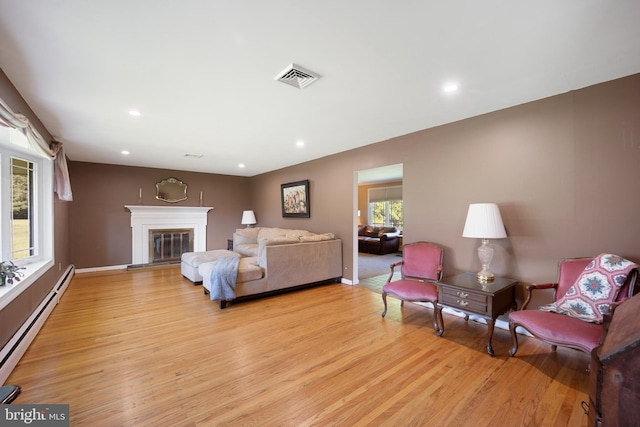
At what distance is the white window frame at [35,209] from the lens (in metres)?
2.58

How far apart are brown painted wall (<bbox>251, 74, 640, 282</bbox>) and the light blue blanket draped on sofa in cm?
252

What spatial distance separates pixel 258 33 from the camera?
1.70 m

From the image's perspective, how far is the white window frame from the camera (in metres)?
2.58

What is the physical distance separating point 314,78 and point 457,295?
2461mm

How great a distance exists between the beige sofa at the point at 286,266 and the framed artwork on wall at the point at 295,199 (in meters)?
1.17

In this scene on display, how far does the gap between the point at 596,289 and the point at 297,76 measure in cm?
296

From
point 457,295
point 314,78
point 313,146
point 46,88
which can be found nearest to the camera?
point 314,78

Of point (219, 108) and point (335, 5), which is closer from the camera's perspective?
point (335, 5)

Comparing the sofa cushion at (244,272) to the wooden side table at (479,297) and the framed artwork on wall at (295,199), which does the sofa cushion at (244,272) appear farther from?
the wooden side table at (479,297)

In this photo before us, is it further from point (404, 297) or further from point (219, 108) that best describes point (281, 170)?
point (404, 297)

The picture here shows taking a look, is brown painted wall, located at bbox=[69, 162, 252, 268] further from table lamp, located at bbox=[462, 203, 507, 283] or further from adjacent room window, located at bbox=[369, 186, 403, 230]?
table lamp, located at bbox=[462, 203, 507, 283]

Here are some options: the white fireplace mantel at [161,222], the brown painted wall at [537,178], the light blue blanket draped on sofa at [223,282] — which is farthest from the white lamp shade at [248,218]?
the brown painted wall at [537,178]

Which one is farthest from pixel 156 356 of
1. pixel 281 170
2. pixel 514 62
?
pixel 281 170

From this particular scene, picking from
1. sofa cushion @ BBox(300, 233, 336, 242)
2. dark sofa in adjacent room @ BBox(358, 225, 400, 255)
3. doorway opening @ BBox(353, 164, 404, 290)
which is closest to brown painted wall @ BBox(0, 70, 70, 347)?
sofa cushion @ BBox(300, 233, 336, 242)
